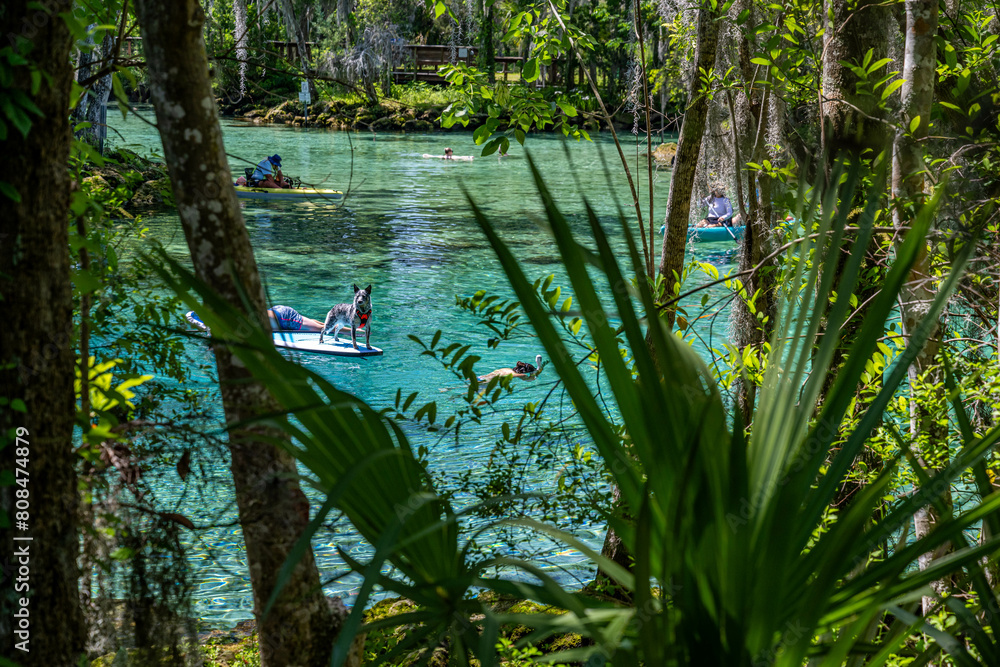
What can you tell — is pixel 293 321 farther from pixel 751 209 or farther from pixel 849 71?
pixel 849 71

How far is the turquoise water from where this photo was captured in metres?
5.61

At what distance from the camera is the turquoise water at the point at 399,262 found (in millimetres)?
5609

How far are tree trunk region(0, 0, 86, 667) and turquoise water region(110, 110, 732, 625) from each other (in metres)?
0.84

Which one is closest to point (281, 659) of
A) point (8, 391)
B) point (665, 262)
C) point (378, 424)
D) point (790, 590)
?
point (8, 391)

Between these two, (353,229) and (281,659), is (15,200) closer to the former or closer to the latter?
(281,659)

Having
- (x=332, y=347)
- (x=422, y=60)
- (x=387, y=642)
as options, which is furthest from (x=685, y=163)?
(x=422, y=60)

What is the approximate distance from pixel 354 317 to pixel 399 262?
16.7ft

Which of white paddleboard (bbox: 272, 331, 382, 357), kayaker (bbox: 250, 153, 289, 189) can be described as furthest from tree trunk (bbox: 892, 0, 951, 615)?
kayaker (bbox: 250, 153, 289, 189)

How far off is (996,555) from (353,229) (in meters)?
17.5

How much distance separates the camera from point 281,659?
1.94 meters

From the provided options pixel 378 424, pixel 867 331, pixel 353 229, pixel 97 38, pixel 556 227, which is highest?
pixel 97 38

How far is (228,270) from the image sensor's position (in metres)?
1.82

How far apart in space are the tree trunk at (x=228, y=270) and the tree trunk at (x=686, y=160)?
9.79 feet

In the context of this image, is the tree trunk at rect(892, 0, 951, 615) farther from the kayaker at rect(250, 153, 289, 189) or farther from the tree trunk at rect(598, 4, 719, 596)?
the kayaker at rect(250, 153, 289, 189)
